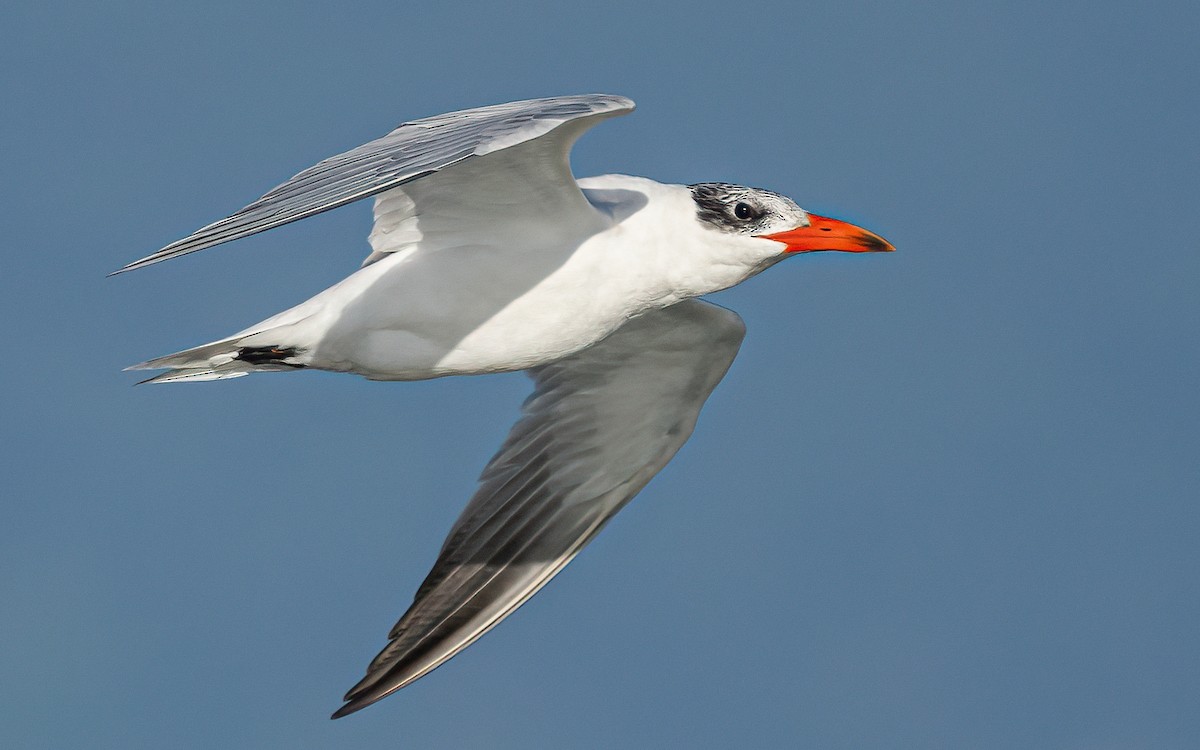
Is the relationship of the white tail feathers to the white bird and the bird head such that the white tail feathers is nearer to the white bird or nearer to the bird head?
the white bird

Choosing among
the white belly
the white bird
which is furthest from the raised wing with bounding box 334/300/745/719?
the white belly

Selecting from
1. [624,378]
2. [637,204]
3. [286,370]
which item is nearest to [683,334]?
[624,378]

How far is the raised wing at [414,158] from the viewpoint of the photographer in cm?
827

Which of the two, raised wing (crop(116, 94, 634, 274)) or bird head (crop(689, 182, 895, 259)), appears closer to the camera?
raised wing (crop(116, 94, 634, 274))

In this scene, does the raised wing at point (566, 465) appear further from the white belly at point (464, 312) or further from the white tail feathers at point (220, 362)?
the white tail feathers at point (220, 362)

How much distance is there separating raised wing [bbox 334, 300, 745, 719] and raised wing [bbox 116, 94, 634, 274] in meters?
2.43

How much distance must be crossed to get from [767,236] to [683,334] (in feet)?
6.43

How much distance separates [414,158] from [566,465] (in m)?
3.97

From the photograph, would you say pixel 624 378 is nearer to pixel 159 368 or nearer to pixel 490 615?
pixel 490 615

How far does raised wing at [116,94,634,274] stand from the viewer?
27.1 feet

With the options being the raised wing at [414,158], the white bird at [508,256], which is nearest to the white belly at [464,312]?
the white bird at [508,256]

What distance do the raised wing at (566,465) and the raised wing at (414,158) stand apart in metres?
2.43

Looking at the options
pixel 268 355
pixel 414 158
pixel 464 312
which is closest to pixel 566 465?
pixel 464 312

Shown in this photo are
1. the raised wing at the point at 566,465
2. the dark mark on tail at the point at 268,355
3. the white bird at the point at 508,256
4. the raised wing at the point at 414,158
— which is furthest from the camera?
the raised wing at the point at 566,465
